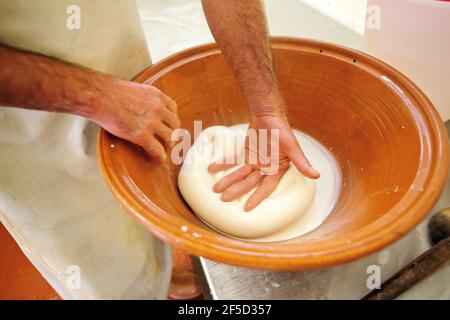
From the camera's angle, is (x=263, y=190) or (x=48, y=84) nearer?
(x=48, y=84)

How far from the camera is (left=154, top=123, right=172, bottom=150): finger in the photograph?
1.94 ft

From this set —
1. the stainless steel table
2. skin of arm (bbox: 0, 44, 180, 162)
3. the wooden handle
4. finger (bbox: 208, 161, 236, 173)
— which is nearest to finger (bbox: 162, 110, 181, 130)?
skin of arm (bbox: 0, 44, 180, 162)

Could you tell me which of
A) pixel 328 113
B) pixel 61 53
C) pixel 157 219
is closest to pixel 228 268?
pixel 157 219

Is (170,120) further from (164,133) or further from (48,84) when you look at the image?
(48,84)

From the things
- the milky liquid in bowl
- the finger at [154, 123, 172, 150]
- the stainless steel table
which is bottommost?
the stainless steel table

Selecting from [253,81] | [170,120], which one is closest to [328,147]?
[253,81]

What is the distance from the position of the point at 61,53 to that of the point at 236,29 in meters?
0.32

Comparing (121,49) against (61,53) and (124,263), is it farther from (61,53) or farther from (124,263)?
(124,263)

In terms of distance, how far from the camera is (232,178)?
2.21 feet

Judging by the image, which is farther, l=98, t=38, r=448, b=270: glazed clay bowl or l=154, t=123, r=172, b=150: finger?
l=154, t=123, r=172, b=150: finger

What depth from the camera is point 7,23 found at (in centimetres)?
56

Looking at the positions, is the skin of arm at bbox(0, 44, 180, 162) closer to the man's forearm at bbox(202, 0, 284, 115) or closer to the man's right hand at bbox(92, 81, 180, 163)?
the man's right hand at bbox(92, 81, 180, 163)

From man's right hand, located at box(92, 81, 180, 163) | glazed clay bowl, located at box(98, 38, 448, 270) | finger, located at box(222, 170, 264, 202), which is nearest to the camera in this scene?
glazed clay bowl, located at box(98, 38, 448, 270)

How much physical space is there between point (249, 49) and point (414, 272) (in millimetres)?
489
